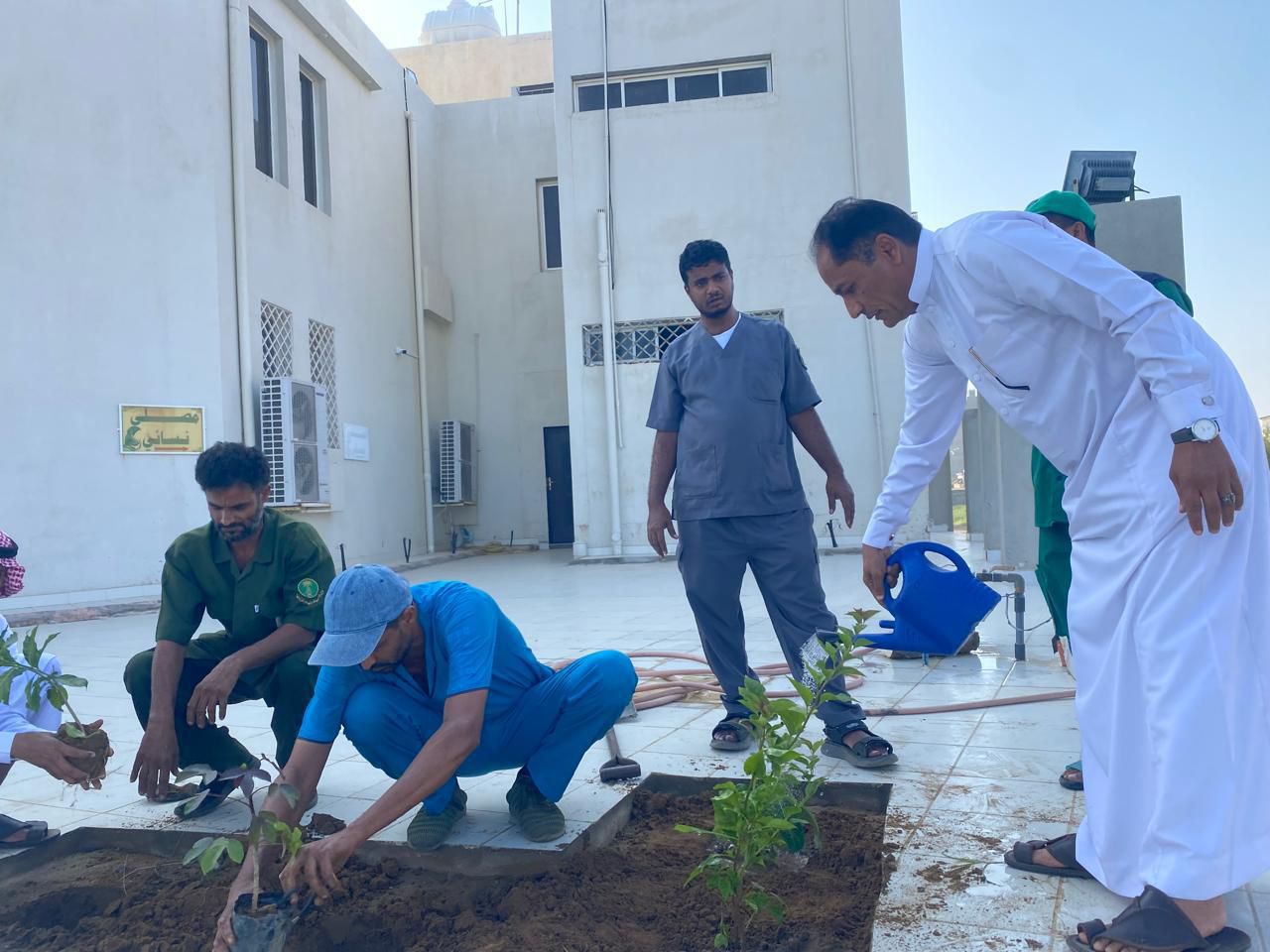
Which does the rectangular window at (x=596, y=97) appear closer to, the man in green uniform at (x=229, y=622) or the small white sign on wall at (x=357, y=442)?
the small white sign on wall at (x=357, y=442)

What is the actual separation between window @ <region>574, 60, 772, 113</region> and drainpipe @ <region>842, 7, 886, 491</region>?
3.09 ft

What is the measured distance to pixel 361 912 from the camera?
87.7 inches

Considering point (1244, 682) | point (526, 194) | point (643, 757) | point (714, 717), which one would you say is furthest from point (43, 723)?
point (526, 194)

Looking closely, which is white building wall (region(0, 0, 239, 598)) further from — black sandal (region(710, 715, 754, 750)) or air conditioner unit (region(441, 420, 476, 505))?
black sandal (region(710, 715, 754, 750))

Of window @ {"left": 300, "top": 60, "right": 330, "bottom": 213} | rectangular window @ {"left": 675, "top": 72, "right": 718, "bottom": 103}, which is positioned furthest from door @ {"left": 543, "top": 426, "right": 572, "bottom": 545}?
rectangular window @ {"left": 675, "top": 72, "right": 718, "bottom": 103}

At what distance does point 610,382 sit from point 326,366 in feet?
10.7

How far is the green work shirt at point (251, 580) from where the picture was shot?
9.29 feet

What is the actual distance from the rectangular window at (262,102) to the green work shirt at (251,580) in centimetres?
861

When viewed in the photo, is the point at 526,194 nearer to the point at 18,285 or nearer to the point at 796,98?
the point at 796,98

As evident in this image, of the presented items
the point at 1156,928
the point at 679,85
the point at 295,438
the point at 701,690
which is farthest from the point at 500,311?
the point at 1156,928

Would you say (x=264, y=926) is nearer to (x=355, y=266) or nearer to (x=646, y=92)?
(x=355, y=266)

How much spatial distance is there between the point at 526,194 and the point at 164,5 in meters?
6.81

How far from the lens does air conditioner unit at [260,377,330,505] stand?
31.8 feet

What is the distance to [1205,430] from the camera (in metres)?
1.68
